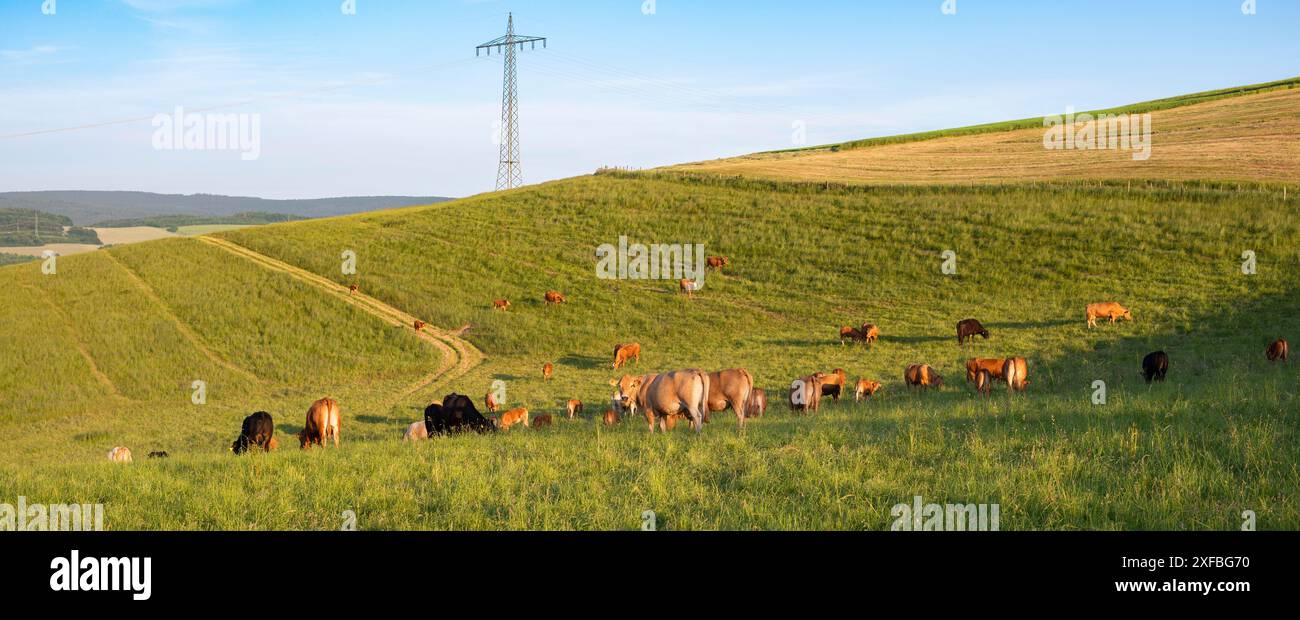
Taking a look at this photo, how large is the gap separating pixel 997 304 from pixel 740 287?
13.6 metres

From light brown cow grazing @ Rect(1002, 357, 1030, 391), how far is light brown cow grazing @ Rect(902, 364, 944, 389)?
265cm

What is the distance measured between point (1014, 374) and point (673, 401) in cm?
1033

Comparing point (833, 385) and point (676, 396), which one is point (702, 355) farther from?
point (676, 396)

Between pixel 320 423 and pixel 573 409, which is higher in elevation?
pixel 320 423

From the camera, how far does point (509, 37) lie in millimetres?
86000

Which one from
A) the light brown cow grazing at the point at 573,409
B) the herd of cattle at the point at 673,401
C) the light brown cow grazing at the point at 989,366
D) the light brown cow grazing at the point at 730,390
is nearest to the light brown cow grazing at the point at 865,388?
the herd of cattle at the point at 673,401

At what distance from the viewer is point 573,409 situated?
2412 cm

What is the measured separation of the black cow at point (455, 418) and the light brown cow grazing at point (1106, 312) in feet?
80.1

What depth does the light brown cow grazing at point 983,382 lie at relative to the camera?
19.7 meters

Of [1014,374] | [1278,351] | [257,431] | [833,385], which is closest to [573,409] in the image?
[833,385]

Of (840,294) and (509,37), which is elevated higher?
(509,37)
